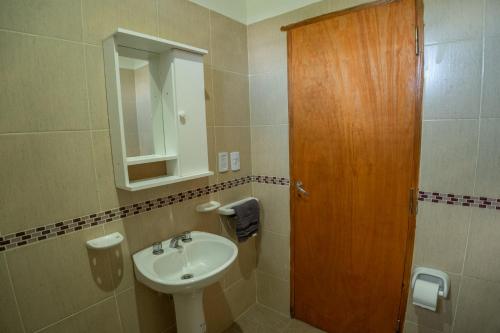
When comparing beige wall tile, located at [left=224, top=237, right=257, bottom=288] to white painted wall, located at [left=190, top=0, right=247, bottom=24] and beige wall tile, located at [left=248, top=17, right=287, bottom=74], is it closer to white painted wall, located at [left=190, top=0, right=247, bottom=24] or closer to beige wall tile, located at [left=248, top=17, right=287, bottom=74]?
beige wall tile, located at [left=248, top=17, right=287, bottom=74]

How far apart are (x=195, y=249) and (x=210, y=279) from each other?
36cm

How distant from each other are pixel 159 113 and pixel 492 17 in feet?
5.35

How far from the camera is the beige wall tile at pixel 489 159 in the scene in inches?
47.2

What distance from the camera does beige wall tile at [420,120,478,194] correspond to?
1257 millimetres

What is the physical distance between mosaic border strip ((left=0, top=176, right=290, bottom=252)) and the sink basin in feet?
0.73

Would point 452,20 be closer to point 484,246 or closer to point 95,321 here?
point 484,246

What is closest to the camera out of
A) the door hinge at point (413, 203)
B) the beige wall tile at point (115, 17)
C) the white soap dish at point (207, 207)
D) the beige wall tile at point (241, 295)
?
the beige wall tile at point (115, 17)

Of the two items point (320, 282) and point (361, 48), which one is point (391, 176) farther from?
point (320, 282)

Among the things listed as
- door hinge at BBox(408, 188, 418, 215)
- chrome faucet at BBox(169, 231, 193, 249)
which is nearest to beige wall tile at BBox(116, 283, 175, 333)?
chrome faucet at BBox(169, 231, 193, 249)

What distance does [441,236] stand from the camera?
54.2 inches

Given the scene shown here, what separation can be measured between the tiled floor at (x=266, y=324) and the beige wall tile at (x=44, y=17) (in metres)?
2.06

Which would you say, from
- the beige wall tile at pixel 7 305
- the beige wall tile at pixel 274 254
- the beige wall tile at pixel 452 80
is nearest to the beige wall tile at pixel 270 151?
the beige wall tile at pixel 274 254

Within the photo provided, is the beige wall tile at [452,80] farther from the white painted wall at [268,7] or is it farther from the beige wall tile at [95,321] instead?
the beige wall tile at [95,321]

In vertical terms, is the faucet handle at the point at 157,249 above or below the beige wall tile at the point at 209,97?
below
